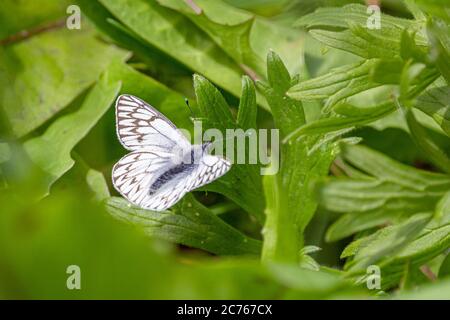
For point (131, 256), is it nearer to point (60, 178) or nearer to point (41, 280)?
point (41, 280)

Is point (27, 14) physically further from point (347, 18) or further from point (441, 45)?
point (441, 45)

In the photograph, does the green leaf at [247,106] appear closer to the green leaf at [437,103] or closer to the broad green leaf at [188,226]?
the broad green leaf at [188,226]

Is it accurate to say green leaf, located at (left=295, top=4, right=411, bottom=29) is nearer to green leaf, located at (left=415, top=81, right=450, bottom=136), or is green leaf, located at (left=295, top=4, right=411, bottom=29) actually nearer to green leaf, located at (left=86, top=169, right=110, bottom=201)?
green leaf, located at (left=415, top=81, right=450, bottom=136)

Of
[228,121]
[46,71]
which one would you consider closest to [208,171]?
[228,121]

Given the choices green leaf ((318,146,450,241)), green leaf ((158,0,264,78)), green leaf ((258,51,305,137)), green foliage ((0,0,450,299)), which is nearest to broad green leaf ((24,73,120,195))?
green foliage ((0,0,450,299))

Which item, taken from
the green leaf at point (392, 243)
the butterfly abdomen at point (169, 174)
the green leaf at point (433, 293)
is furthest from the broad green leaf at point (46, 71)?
the green leaf at point (433, 293)

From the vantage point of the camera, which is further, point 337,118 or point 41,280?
point 337,118
